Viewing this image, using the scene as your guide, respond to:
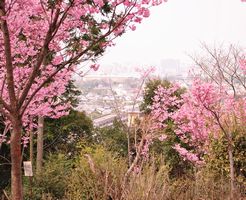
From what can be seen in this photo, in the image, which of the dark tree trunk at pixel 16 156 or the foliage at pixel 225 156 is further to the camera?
the foliage at pixel 225 156

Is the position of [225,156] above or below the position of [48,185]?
above

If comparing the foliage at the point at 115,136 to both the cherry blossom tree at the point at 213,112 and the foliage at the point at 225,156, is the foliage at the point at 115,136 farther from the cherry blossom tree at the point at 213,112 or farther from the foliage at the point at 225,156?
the foliage at the point at 225,156

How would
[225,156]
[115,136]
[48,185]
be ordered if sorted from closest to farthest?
[225,156] < [48,185] < [115,136]

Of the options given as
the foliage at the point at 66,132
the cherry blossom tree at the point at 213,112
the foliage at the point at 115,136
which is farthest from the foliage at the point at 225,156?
the foliage at the point at 115,136

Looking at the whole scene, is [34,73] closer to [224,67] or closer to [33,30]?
[33,30]

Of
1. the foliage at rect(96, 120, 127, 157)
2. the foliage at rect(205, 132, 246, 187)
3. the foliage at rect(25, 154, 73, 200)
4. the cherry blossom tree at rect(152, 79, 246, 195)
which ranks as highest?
the cherry blossom tree at rect(152, 79, 246, 195)

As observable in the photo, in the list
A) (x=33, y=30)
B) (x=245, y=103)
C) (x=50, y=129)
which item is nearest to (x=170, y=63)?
(x=50, y=129)

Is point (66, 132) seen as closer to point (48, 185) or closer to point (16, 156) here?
point (48, 185)

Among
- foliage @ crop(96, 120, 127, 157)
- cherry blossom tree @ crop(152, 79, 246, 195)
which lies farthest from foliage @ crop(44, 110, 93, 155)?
cherry blossom tree @ crop(152, 79, 246, 195)

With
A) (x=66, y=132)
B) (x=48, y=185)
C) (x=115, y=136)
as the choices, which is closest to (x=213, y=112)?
(x=48, y=185)

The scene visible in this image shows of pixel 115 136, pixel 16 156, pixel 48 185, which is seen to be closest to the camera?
pixel 16 156

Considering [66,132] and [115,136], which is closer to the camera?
[66,132]

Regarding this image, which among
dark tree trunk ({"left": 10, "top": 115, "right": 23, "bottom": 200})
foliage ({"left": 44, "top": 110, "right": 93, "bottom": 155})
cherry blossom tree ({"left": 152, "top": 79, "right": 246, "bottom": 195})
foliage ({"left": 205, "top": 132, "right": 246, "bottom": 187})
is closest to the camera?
dark tree trunk ({"left": 10, "top": 115, "right": 23, "bottom": 200})

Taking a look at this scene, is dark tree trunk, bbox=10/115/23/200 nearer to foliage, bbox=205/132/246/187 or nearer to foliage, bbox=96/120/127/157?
foliage, bbox=205/132/246/187
